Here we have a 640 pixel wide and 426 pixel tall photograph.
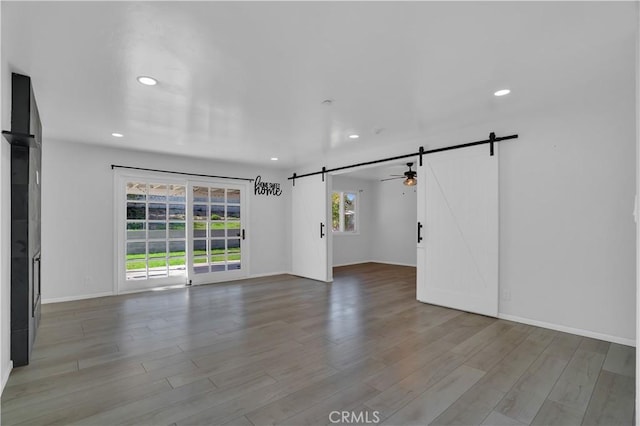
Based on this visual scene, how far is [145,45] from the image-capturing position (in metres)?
2.22

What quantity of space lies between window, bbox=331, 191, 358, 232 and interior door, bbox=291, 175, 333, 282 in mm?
2067

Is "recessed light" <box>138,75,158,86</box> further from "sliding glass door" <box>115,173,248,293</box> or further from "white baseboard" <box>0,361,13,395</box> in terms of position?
"sliding glass door" <box>115,173,248,293</box>

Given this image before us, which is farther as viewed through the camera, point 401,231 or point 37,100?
point 401,231

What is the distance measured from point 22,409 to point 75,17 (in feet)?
8.05

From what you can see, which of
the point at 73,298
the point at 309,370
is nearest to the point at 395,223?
the point at 309,370

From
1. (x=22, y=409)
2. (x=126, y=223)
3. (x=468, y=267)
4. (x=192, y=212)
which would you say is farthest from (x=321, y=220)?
(x=22, y=409)

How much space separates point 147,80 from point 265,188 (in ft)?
14.2

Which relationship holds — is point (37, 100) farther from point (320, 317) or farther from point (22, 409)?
point (320, 317)

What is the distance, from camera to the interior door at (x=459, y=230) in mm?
3988

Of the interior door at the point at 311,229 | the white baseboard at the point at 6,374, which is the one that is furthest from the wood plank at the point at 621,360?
the white baseboard at the point at 6,374

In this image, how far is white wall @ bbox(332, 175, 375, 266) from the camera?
8797mm

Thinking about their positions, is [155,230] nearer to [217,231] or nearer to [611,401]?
[217,231]

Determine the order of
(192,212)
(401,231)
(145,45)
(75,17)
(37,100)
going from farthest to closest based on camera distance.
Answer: (401,231) → (192,212) → (37,100) → (145,45) → (75,17)

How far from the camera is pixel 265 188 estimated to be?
23.2 feet
